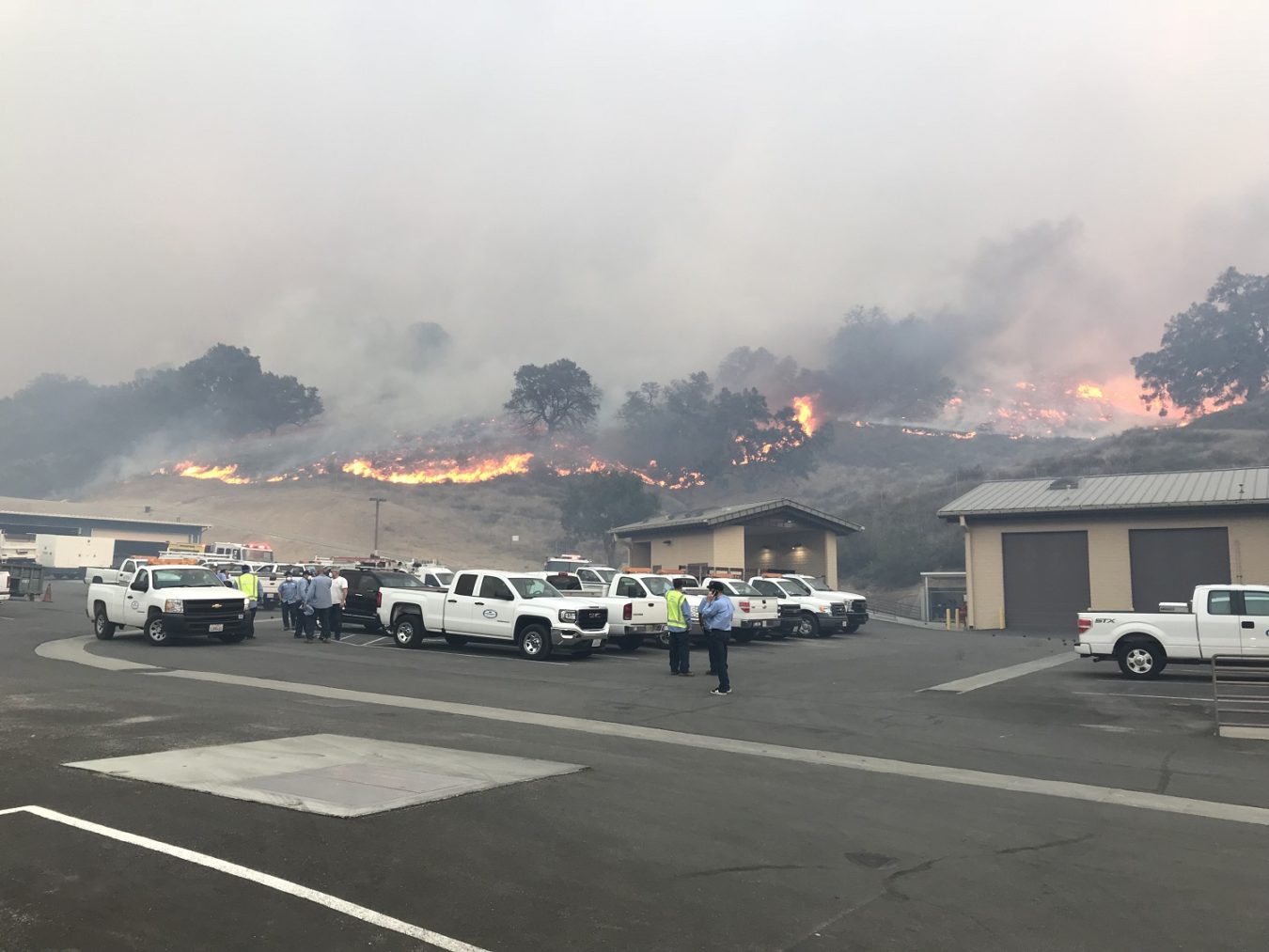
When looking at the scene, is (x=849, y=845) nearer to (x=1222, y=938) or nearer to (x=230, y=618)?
(x=1222, y=938)

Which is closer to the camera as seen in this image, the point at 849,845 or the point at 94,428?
the point at 849,845

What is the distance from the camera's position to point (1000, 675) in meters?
17.7

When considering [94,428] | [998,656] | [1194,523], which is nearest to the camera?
[998,656]

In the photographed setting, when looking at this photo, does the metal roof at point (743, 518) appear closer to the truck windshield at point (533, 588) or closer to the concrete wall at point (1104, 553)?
the concrete wall at point (1104, 553)

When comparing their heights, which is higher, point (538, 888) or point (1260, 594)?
point (1260, 594)

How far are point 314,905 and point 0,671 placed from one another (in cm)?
1295

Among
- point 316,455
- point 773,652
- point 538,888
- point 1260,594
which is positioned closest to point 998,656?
point 773,652

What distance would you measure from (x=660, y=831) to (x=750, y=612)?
→ 17561 mm

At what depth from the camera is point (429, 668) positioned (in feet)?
55.2

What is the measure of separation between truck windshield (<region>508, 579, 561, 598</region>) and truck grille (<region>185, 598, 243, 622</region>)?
6.40 metres

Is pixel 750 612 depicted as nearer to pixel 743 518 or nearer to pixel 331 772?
pixel 743 518

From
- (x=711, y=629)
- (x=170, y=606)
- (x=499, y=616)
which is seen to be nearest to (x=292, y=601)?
(x=170, y=606)

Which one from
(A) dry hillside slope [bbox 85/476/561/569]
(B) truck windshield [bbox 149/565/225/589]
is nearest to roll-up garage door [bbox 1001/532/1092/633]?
(B) truck windshield [bbox 149/565/225/589]

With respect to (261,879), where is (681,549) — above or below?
above
